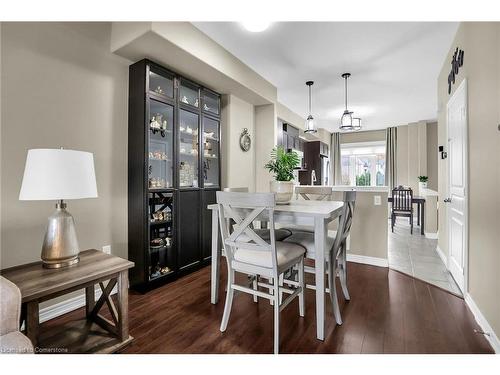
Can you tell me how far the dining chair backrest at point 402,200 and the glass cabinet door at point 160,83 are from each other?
4975 mm

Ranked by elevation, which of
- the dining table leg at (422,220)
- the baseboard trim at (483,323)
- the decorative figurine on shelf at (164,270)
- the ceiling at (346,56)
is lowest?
the baseboard trim at (483,323)

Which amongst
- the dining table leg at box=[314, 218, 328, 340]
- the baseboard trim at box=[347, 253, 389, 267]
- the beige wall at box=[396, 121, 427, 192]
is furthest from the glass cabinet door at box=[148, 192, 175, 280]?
the beige wall at box=[396, 121, 427, 192]

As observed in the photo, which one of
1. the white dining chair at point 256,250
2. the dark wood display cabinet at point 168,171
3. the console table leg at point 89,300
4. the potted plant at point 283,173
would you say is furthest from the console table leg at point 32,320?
the potted plant at point 283,173

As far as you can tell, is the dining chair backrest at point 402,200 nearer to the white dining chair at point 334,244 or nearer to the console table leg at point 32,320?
the white dining chair at point 334,244

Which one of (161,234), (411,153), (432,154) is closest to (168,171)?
(161,234)

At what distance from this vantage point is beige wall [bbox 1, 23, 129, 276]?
175 cm

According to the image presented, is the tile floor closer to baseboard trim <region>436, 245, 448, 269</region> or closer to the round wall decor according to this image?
baseboard trim <region>436, 245, 448, 269</region>

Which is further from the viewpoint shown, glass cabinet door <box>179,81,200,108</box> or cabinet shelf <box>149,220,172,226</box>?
glass cabinet door <box>179,81,200,108</box>

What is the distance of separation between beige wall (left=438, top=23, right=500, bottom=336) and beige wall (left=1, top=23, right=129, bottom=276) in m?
2.96

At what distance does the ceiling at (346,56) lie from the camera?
8.21 ft
